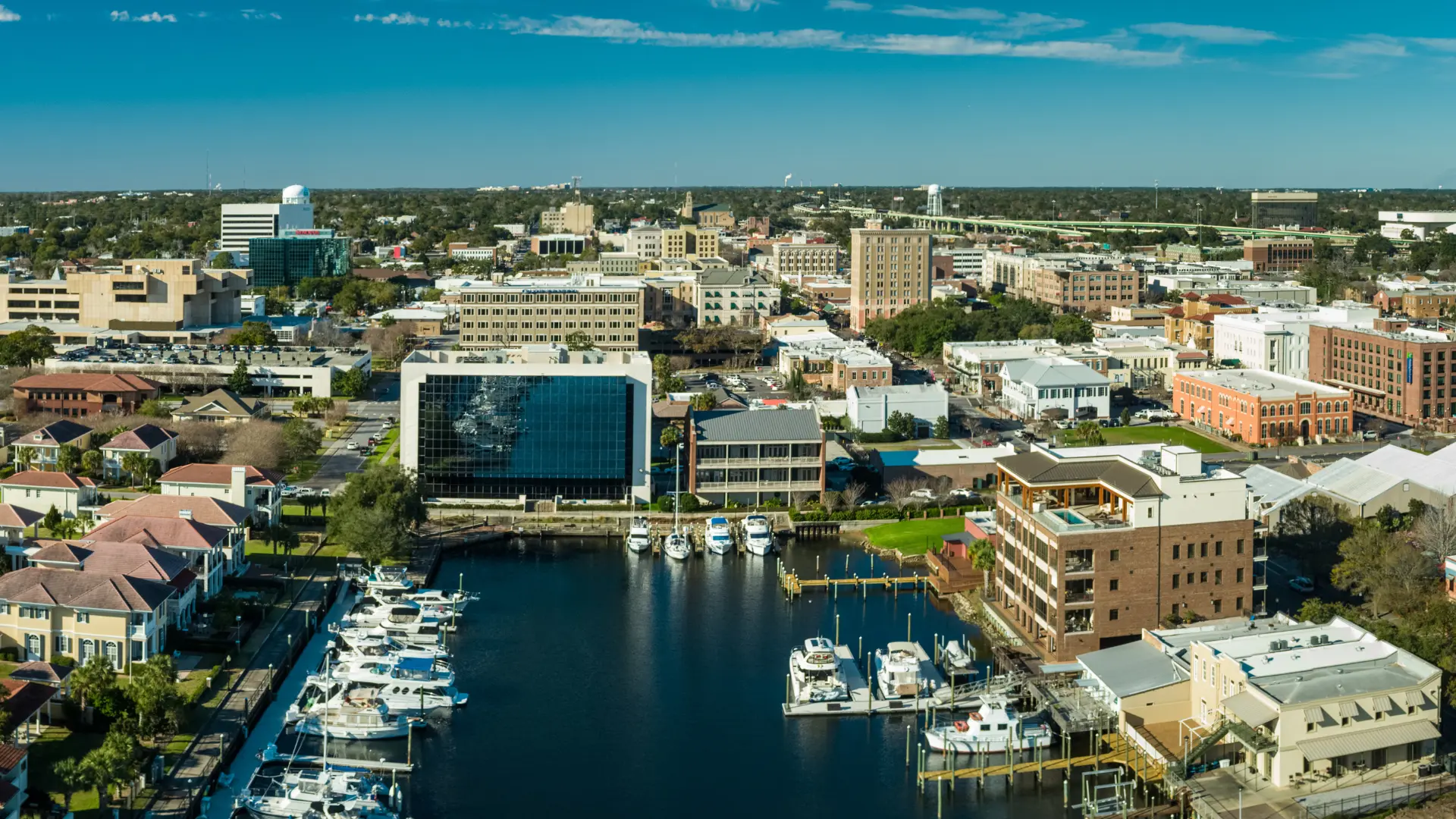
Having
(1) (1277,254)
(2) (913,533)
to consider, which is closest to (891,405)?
(2) (913,533)

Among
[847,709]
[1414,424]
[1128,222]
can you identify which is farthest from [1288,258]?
[847,709]

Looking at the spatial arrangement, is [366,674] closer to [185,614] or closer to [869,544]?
[185,614]

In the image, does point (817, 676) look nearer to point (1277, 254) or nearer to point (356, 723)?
point (356, 723)

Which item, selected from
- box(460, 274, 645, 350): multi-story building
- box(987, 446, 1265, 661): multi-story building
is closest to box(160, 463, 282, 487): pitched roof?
box(987, 446, 1265, 661): multi-story building

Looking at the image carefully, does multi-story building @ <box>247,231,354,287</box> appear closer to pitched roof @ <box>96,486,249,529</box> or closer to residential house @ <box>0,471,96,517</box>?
residential house @ <box>0,471,96,517</box>

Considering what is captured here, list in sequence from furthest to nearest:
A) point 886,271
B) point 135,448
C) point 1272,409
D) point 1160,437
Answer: point 886,271
point 1160,437
point 1272,409
point 135,448
